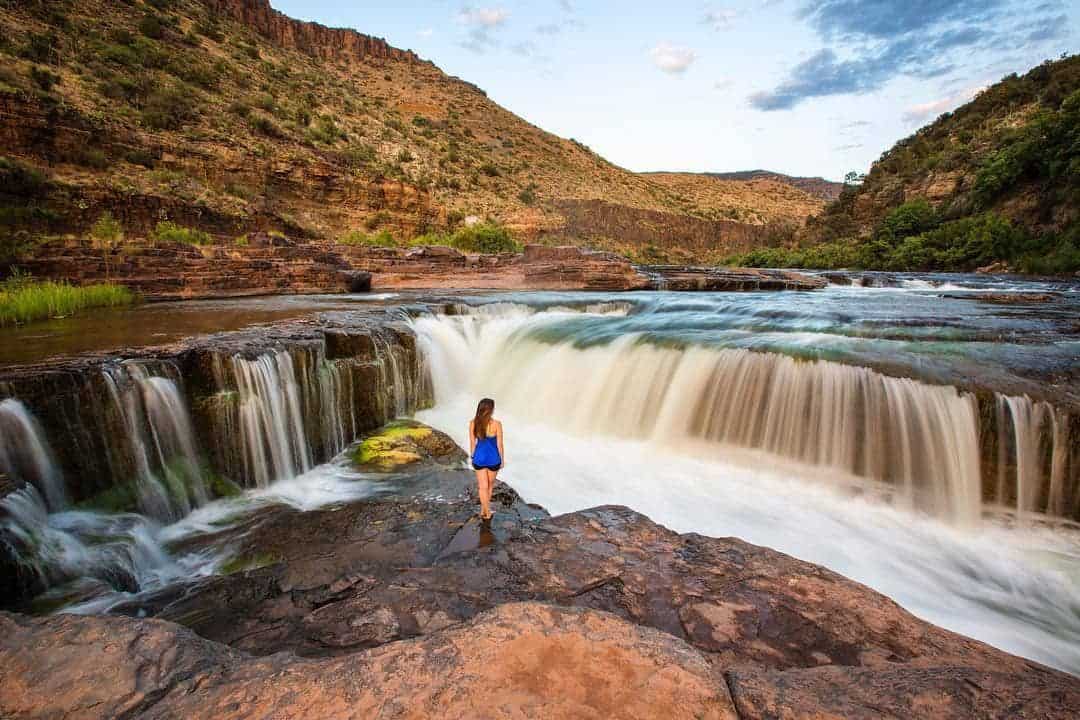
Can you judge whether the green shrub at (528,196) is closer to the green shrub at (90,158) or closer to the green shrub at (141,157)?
the green shrub at (141,157)

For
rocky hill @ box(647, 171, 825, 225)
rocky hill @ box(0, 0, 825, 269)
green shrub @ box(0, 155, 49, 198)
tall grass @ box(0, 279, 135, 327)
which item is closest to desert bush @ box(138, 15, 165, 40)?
rocky hill @ box(0, 0, 825, 269)

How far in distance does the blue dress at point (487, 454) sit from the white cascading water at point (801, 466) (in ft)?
5.36

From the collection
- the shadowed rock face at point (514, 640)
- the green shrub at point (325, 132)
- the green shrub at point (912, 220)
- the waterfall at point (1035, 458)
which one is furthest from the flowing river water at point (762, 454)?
the green shrub at point (325, 132)

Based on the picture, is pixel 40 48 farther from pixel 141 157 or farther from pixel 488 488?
pixel 488 488

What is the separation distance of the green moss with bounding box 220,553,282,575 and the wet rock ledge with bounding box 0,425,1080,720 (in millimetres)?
53

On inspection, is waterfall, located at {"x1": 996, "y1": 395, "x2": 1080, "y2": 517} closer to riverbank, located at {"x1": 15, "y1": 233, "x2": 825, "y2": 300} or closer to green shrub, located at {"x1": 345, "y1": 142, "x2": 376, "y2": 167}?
riverbank, located at {"x1": 15, "y1": 233, "x2": 825, "y2": 300}

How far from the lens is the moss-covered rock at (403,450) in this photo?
217 inches

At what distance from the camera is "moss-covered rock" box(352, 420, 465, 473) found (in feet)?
18.1

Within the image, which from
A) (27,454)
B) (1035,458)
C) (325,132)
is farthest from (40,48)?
(1035,458)

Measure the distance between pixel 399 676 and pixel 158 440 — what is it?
15.8 ft

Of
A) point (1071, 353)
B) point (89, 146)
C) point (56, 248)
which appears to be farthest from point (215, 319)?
point (89, 146)

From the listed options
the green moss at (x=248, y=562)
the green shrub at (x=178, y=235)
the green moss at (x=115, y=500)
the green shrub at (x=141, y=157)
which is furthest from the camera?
the green shrub at (x=141, y=157)

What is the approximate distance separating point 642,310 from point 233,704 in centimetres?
1212

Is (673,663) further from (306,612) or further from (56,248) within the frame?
(56,248)
